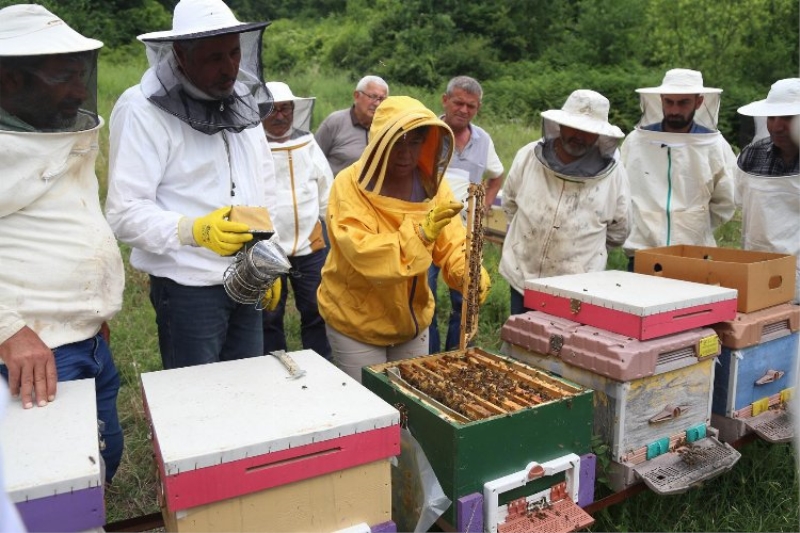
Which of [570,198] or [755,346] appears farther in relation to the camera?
[570,198]

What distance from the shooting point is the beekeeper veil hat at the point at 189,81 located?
2.19 metres

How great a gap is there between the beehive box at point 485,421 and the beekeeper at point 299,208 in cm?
187

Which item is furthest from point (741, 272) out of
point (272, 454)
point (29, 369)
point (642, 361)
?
point (29, 369)

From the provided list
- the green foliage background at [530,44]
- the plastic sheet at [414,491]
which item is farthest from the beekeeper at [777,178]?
the green foliage background at [530,44]

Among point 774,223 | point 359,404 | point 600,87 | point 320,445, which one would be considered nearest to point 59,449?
point 320,445

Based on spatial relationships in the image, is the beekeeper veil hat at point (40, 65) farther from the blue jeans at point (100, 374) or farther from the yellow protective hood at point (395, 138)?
the yellow protective hood at point (395, 138)

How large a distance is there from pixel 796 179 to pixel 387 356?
2.28m

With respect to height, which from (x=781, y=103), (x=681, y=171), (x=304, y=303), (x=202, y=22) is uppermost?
(x=202, y=22)

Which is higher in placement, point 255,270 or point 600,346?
point 255,270

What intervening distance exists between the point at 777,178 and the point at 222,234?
2.86 metres

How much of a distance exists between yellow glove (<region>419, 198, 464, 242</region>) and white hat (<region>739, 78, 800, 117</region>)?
6.52ft

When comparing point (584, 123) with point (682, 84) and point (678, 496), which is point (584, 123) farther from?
point (678, 496)

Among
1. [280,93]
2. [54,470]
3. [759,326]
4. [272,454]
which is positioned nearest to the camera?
[54,470]

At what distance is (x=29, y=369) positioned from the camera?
1.73 meters
